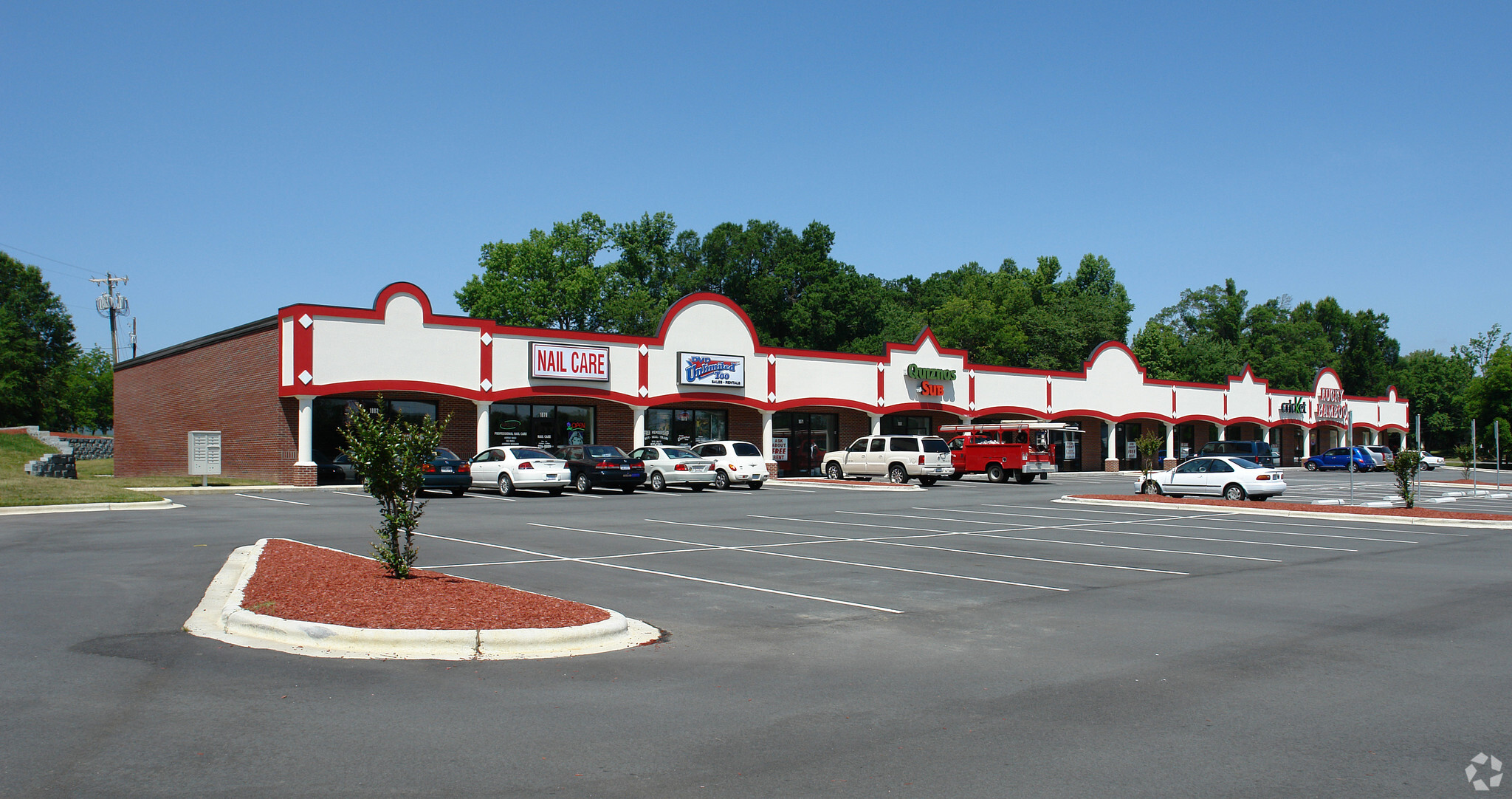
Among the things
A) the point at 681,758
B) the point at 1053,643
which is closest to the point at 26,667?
the point at 681,758

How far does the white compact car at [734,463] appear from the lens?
1355 inches

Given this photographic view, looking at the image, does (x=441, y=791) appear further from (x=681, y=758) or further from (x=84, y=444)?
(x=84, y=444)

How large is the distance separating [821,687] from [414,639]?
323 cm

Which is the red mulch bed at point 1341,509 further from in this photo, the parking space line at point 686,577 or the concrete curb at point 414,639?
the concrete curb at point 414,639

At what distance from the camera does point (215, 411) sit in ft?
127

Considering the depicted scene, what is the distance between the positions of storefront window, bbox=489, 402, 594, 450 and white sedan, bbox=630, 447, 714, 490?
5.92 metres

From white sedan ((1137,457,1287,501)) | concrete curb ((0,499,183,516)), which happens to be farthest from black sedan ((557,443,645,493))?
white sedan ((1137,457,1287,501))

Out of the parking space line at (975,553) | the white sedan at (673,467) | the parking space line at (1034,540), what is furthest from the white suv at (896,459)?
the parking space line at (975,553)

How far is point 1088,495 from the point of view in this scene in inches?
1202

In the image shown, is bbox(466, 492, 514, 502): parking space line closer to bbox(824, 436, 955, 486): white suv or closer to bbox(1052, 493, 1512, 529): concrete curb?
bbox(824, 436, 955, 486): white suv

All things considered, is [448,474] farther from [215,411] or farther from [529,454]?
[215,411]

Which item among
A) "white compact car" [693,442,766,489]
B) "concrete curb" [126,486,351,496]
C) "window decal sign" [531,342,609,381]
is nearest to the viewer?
"concrete curb" [126,486,351,496]

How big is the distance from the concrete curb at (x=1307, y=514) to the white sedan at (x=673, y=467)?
35.8 feet

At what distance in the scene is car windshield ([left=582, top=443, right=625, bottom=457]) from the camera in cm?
3141
